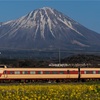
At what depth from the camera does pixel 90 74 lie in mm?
65562

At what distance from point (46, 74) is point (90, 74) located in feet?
19.9

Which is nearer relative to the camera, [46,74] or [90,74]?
[46,74]

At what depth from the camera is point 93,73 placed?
65.8 m

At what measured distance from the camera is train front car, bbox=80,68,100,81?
65.4 m

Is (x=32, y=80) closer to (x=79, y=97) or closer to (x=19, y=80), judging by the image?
(x=19, y=80)

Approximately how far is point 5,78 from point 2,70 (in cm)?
105

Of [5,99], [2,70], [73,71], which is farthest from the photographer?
[73,71]

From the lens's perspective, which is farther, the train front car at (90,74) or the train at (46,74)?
the train front car at (90,74)

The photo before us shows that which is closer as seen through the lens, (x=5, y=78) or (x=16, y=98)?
(x=16, y=98)

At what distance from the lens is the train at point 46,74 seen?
61781 millimetres

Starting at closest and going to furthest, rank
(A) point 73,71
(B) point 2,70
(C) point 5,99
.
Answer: (C) point 5,99 → (B) point 2,70 → (A) point 73,71

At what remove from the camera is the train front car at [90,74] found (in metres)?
65.4

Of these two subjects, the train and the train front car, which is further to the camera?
the train front car

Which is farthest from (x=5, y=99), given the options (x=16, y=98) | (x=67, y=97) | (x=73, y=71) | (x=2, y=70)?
(x=73, y=71)
